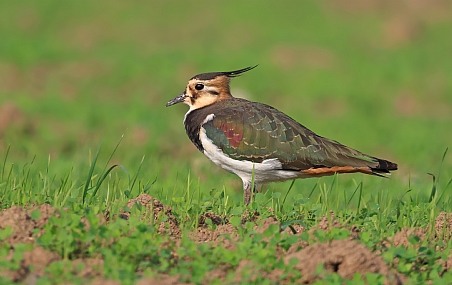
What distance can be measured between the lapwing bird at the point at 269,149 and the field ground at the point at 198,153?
30 centimetres

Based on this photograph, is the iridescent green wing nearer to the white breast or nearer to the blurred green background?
the white breast

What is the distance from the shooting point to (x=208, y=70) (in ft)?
60.1

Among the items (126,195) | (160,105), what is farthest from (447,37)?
(126,195)

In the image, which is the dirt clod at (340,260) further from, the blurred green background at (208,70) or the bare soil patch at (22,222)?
the blurred green background at (208,70)

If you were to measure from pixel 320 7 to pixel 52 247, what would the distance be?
1967 centimetres

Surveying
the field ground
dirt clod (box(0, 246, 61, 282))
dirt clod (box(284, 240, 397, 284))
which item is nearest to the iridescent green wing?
the field ground

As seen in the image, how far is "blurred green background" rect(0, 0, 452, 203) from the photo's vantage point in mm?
12977

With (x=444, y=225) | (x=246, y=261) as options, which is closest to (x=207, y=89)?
(x=444, y=225)

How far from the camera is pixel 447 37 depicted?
22.6 metres

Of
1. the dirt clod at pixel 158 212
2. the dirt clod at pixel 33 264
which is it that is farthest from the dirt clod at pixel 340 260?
the dirt clod at pixel 33 264

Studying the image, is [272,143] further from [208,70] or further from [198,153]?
[208,70]

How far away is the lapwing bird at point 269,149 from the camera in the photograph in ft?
24.3

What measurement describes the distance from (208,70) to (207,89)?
10.2m

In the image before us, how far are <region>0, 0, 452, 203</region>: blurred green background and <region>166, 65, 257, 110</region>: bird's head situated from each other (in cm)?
110
